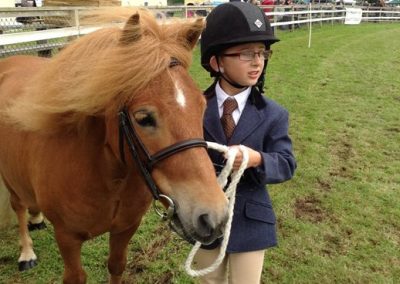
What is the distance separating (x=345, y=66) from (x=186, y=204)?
1115 cm

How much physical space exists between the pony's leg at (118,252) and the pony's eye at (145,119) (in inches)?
48.5

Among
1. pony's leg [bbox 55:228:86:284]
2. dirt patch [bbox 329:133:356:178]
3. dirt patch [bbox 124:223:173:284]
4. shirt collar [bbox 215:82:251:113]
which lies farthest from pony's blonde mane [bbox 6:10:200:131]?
dirt patch [bbox 329:133:356:178]

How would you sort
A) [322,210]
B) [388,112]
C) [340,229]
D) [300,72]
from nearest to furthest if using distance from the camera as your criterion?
1. [340,229]
2. [322,210]
3. [388,112]
4. [300,72]

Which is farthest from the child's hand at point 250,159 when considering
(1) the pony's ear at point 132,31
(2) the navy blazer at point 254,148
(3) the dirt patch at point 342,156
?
(3) the dirt patch at point 342,156

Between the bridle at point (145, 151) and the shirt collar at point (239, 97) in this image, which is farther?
the shirt collar at point (239, 97)

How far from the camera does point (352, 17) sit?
2741 cm

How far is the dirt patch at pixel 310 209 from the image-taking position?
423 cm

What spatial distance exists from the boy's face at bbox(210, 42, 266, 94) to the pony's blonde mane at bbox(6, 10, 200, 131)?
30 centimetres

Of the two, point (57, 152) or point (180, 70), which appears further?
point (57, 152)

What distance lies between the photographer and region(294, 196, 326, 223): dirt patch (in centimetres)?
423

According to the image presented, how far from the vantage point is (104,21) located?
2.21 metres

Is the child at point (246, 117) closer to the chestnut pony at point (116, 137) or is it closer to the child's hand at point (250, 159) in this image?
the child's hand at point (250, 159)

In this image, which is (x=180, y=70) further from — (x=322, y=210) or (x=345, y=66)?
(x=345, y=66)

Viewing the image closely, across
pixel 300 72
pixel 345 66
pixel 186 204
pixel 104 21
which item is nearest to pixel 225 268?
pixel 186 204
